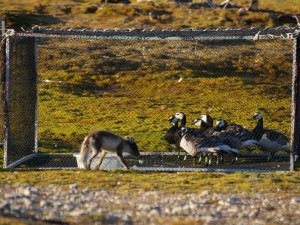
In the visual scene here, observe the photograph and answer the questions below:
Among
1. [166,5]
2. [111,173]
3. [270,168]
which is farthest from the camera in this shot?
[166,5]

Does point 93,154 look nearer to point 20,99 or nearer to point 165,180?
point 165,180

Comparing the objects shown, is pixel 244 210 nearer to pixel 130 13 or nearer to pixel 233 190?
pixel 233 190

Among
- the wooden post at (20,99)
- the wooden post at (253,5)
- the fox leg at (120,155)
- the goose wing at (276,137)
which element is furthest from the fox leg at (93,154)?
the wooden post at (253,5)

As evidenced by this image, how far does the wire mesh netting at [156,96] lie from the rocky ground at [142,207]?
435 centimetres

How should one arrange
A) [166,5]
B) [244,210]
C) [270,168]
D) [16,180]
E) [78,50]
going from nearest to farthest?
[244,210], [16,180], [270,168], [78,50], [166,5]

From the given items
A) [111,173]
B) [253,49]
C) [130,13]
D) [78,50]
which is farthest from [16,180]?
[130,13]

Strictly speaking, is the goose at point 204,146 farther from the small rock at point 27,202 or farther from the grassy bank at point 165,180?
the small rock at point 27,202

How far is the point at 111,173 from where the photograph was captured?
52.6 ft

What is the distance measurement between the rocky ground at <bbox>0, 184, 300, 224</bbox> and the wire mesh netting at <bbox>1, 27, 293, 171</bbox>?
435cm

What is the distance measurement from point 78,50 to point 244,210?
24500mm

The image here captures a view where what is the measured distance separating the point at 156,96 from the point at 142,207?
18692 millimetres

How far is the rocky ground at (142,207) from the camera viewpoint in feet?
35.2

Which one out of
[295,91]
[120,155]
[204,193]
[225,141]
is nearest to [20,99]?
[120,155]

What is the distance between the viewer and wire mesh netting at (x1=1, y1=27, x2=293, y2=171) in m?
18.2
